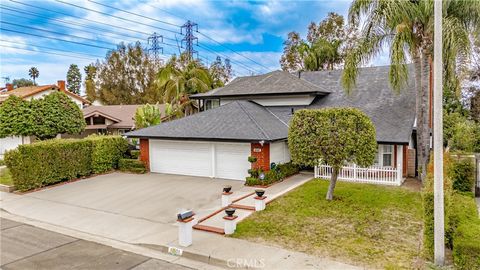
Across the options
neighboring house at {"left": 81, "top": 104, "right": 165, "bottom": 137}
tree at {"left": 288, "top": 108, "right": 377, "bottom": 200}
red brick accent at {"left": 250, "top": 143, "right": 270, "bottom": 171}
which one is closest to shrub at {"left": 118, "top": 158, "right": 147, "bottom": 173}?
red brick accent at {"left": 250, "top": 143, "right": 270, "bottom": 171}

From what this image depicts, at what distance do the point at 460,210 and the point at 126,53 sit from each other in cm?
5601

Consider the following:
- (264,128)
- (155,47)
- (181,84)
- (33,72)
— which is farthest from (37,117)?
(33,72)

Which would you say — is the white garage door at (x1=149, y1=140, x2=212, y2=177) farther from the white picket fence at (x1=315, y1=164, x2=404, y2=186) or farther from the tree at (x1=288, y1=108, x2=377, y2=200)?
the tree at (x1=288, y1=108, x2=377, y2=200)

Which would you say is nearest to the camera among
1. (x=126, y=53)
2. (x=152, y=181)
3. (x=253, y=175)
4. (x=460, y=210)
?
(x=460, y=210)

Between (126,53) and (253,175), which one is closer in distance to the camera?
(253,175)

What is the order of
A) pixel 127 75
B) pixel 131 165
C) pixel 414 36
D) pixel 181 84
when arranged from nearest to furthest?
pixel 414 36
pixel 131 165
pixel 181 84
pixel 127 75

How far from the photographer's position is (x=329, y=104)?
1984cm

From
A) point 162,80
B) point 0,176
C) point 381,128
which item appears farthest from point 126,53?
point 381,128

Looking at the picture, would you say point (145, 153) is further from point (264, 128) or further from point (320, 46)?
point (320, 46)

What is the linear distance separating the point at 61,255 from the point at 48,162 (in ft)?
30.8

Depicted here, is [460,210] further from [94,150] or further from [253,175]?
[94,150]

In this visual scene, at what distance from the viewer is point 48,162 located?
1605 centimetres

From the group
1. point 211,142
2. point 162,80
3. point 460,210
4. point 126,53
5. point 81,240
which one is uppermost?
point 126,53

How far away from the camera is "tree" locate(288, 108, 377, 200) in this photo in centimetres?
1126
